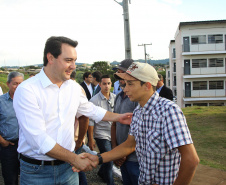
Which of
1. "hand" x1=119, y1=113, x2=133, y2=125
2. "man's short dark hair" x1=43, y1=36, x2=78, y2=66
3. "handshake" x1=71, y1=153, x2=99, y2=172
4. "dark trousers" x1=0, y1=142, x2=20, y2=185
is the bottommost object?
"dark trousers" x1=0, y1=142, x2=20, y2=185

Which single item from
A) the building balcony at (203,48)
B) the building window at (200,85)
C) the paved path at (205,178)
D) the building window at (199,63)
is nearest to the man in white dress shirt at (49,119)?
the paved path at (205,178)

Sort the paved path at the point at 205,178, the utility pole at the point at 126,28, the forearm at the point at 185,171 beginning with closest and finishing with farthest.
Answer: the forearm at the point at 185,171
the paved path at the point at 205,178
the utility pole at the point at 126,28

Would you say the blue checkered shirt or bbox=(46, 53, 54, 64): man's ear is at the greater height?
bbox=(46, 53, 54, 64): man's ear

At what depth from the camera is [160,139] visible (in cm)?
204

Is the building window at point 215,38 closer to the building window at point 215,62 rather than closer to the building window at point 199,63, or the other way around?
the building window at point 215,62

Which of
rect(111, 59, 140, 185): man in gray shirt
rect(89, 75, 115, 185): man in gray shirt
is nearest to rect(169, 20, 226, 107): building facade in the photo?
rect(89, 75, 115, 185): man in gray shirt

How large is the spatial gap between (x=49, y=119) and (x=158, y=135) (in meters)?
1.11

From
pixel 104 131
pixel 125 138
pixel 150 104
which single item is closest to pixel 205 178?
pixel 104 131

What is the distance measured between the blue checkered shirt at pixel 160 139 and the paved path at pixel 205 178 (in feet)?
9.24

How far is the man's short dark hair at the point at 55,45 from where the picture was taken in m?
2.44

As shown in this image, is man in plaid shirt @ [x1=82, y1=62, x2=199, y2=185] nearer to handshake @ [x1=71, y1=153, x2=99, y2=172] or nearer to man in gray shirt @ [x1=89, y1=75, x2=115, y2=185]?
handshake @ [x1=71, y1=153, x2=99, y2=172]

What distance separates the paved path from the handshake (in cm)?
221

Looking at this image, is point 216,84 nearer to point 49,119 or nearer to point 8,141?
point 8,141

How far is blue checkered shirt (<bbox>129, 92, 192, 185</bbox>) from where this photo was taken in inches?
75.4
